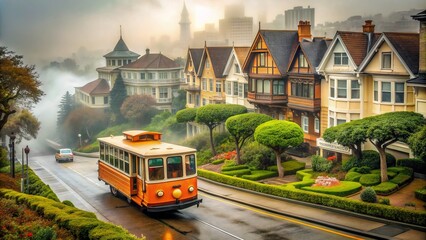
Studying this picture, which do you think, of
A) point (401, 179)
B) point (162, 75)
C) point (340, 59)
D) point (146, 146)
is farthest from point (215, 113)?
point (162, 75)

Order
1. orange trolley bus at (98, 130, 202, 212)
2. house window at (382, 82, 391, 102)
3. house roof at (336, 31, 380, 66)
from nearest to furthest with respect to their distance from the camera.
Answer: orange trolley bus at (98, 130, 202, 212), house window at (382, 82, 391, 102), house roof at (336, 31, 380, 66)

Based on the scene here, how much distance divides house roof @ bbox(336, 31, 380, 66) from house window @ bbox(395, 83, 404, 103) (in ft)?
13.9

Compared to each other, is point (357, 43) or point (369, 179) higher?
point (357, 43)

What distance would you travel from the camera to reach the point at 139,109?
253 ft

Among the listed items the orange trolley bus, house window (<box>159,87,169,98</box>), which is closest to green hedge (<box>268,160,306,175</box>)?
the orange trolley bus

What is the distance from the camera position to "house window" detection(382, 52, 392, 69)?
33487 mm

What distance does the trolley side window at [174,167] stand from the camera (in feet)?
79.3

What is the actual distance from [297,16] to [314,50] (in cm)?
1835

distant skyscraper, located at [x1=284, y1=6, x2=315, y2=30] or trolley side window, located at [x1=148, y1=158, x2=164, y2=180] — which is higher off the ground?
distant skyscraper, located at [x1=284, y1=6, x2=315, y2=30]

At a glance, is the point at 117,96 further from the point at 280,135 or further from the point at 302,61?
the point at 280,135

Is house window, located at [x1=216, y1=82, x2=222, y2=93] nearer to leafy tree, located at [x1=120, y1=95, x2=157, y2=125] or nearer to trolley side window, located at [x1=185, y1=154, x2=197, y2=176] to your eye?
leafy tree, located at [x1=120, y1=95, x2=157, y2=125]

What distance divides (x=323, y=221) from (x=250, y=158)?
15.8 m

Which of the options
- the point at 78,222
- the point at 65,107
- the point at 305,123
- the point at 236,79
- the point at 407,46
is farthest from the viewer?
the point at 65,107

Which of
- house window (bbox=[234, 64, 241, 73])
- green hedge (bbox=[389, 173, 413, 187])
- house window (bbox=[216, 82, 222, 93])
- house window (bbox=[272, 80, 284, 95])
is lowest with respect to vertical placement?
green hedge (bbox=[389, 173, 413, 187])
